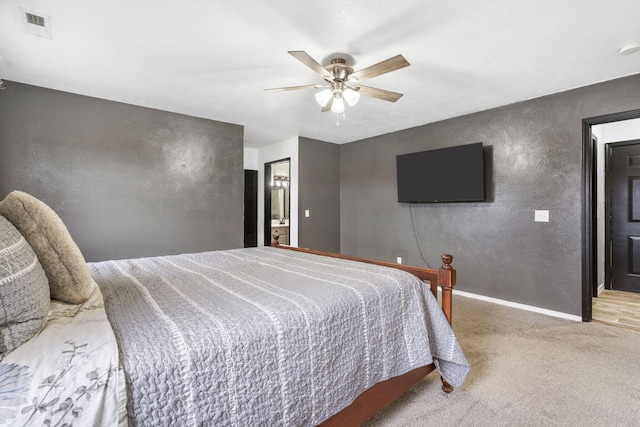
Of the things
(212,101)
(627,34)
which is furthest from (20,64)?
(627,34)

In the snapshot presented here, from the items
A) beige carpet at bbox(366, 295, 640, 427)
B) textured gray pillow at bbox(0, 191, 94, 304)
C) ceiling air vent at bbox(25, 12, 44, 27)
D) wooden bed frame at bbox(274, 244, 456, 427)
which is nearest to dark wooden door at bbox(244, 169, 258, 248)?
ceiling air vent at bbox(25, 12, 44, 27)

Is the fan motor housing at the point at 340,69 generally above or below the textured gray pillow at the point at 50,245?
above

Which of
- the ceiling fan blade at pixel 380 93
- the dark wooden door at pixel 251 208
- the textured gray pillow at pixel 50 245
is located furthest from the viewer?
the dark wooden door at pixel 251 208

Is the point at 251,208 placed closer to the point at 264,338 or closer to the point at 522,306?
the point at 522,306

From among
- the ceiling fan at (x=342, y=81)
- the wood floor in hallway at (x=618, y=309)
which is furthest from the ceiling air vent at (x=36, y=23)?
the wood floor in hallway at (x=618, y=309)

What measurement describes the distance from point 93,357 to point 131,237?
3215mm

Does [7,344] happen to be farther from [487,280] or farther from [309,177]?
[309,177]

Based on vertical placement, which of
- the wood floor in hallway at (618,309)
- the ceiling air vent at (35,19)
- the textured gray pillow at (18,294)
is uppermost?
the ceiling air vent at (35,19)

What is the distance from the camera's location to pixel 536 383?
76.6 inches

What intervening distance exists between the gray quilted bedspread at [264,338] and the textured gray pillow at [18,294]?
21 centimetres

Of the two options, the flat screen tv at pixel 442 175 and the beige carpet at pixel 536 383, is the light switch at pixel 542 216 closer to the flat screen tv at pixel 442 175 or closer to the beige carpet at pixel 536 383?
the flat screen tv at pixel 442 175

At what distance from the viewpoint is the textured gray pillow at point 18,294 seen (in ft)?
2.51

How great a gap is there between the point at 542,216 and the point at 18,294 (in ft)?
13.6

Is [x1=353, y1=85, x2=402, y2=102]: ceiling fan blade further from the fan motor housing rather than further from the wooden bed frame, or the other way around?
the wooden bed frame
